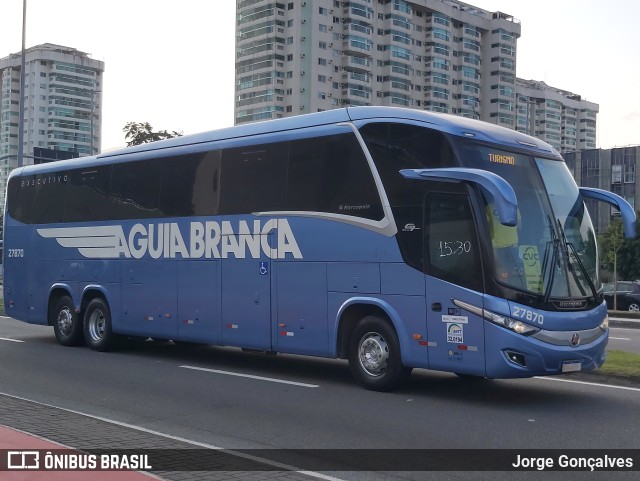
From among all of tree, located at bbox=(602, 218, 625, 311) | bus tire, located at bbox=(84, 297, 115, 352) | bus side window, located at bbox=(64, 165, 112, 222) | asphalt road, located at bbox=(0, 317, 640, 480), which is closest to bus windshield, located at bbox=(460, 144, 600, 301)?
asphalt road, located at bbox=(0, 317, 640, 480)

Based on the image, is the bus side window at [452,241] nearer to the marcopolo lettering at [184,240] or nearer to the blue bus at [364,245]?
the blue bus at [364,245]

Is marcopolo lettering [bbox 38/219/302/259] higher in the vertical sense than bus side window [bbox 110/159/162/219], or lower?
lower

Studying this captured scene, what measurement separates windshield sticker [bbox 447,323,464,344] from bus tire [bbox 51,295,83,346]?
33.2 feet

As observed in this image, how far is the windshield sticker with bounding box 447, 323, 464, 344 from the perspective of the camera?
10969 mm

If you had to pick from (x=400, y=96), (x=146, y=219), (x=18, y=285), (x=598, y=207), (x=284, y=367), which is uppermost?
(x=400, y=96)

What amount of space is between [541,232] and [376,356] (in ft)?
9.72

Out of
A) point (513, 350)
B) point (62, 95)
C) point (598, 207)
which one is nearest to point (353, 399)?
point (513, 350)

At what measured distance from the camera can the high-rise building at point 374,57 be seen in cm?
10894

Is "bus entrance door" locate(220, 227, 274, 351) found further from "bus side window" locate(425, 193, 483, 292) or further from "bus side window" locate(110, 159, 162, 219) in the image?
"bus side window" locate(425, 193, 483, 292)

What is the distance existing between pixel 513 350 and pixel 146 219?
8611 mm

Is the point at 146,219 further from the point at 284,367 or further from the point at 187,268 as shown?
the point at 284,367

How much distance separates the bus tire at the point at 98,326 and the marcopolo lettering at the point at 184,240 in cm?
108

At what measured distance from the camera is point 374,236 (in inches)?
478

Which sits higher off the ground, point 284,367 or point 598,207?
point 598,207
